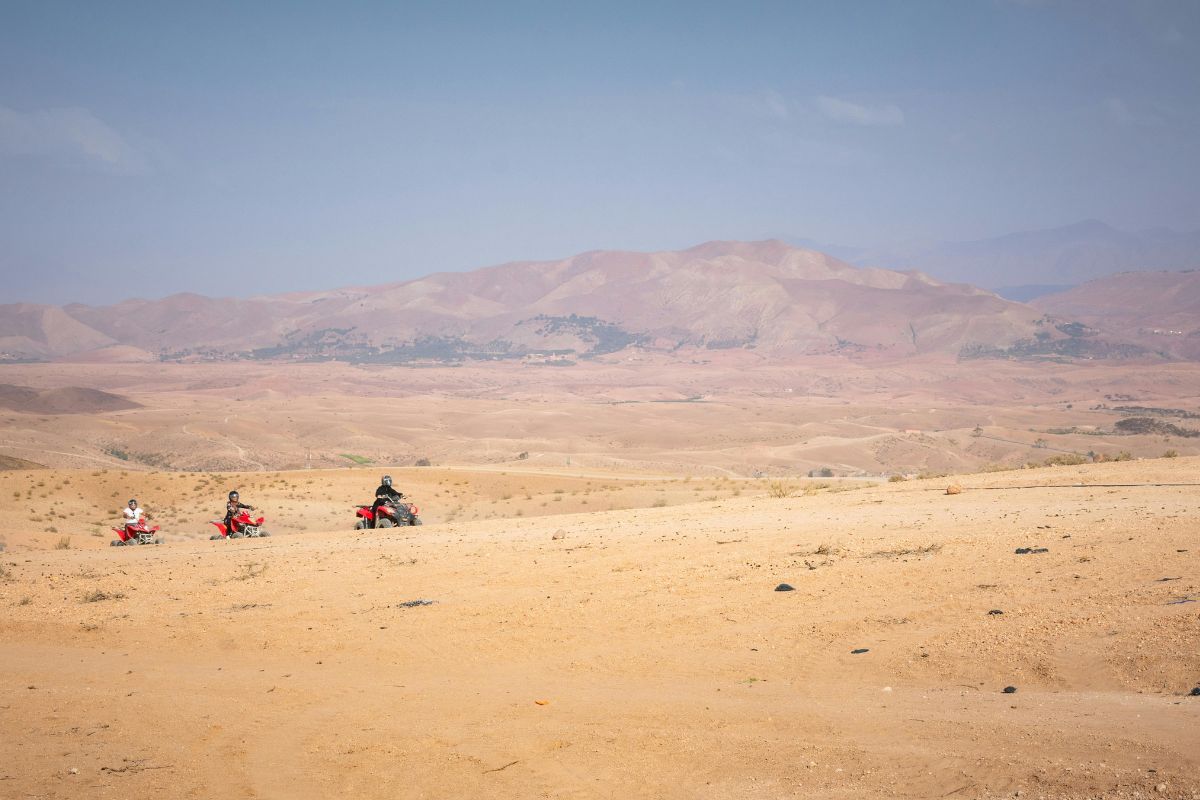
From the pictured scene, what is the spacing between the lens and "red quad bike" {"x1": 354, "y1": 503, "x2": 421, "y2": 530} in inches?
869

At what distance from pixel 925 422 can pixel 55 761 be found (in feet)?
303

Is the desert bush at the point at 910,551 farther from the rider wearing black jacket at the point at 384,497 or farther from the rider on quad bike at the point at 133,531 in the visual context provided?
the rider on quad bike at the point at 133,531

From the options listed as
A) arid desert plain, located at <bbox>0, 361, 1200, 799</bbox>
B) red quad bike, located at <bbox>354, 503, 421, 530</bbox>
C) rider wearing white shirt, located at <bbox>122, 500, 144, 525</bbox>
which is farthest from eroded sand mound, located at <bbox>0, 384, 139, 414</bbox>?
red quad bike, located at <bbox>354, 503, 421, 530</bbox>

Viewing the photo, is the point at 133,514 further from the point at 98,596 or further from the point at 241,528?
the point at 98,596

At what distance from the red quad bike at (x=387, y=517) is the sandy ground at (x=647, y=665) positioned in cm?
561

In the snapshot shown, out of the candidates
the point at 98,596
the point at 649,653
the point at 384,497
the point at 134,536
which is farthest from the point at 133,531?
the point at 649,653

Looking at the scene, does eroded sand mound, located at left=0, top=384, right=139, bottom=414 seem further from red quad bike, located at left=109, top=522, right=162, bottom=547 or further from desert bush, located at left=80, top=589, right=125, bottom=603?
desert bush, located at left=80, top=589, right=125, bottom=603

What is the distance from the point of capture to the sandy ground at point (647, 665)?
6730mm

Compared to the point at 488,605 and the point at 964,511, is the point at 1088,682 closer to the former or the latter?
the point at 488,605

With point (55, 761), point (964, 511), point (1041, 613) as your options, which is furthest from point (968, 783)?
point (964, 511)

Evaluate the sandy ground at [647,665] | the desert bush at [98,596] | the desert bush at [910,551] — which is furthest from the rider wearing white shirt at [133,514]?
the desert bush at [910,551]

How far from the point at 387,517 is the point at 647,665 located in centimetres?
1399

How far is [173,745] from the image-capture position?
7730 millimetres

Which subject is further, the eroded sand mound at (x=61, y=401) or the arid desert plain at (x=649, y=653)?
the eroded sand mound at (x=61, y=401)
